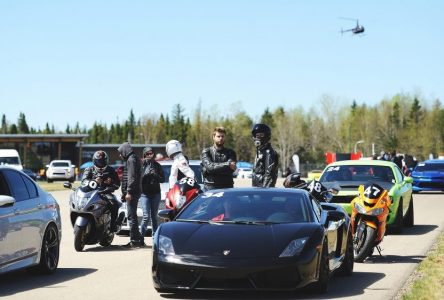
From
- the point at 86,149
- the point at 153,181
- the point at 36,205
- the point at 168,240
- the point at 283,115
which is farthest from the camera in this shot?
the point at 283,115

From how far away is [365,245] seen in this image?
12547 mm

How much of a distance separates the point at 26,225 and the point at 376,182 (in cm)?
927

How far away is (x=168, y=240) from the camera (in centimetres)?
932

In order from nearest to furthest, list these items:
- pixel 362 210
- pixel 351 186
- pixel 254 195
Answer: pixel 254 195 < pixel 362 210 < pixel 351 186

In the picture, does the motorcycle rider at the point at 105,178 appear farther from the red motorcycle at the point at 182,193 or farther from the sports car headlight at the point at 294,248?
the sports car headlight at the point at 294,248

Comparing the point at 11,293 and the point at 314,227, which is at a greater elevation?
the point at 314,227

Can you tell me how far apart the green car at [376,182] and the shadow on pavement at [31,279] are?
723 cm

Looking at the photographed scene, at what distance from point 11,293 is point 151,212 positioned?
5783 mm

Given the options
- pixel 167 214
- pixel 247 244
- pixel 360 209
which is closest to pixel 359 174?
pixel 360 209

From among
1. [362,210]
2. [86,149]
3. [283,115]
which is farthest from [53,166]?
[283,115]

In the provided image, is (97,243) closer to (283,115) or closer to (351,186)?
(351,186)

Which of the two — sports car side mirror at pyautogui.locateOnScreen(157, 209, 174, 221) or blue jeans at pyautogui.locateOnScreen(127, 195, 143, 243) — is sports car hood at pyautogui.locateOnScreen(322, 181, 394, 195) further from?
sports car side mirror at pyautogui.locateOnScreen(157, 209, 174, 221)

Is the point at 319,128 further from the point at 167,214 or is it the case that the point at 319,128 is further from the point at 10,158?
the point at 167,214

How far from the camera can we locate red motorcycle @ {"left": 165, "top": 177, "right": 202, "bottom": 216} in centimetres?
1357
